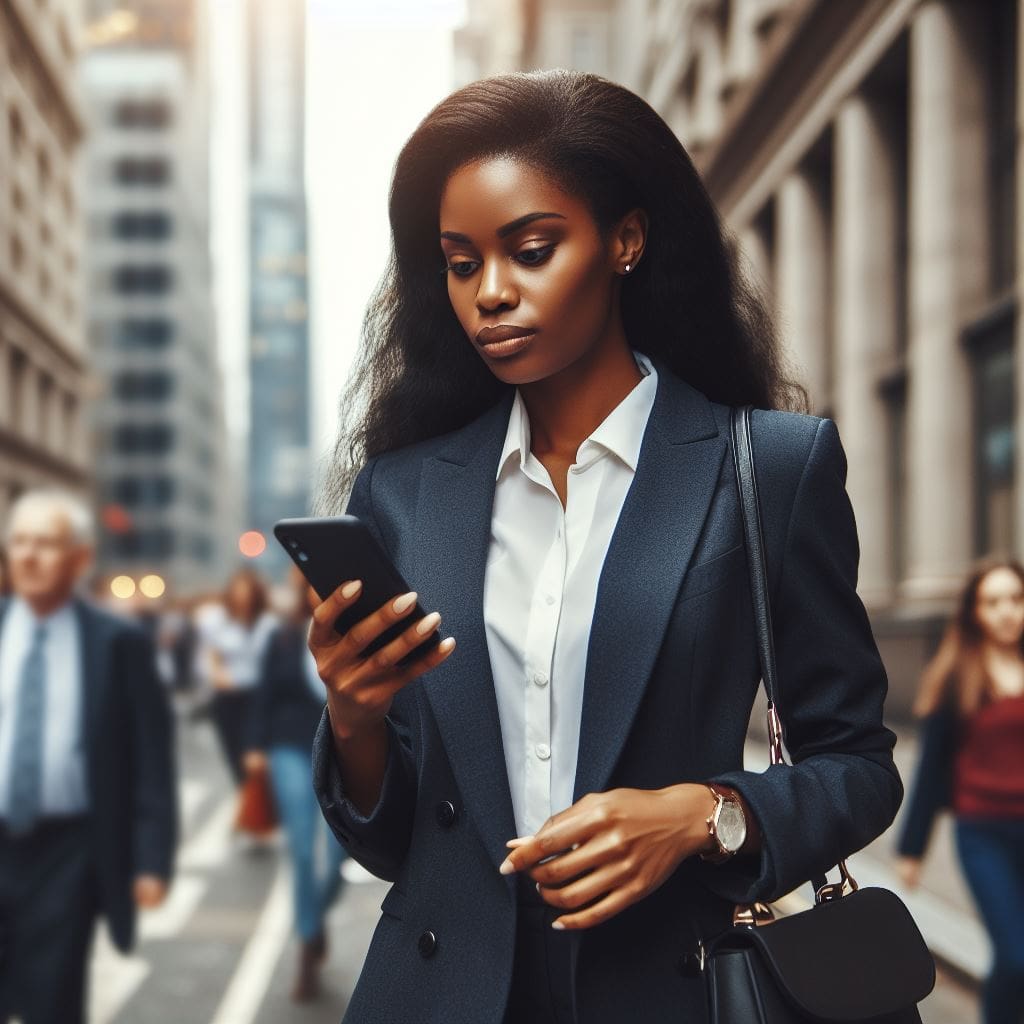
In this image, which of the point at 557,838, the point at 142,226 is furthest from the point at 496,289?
the point at 142,226

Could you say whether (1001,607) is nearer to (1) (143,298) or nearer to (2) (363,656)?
(2) (363,656)

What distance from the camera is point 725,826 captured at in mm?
1866

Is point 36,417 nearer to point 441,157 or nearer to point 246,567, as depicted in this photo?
point 246,567

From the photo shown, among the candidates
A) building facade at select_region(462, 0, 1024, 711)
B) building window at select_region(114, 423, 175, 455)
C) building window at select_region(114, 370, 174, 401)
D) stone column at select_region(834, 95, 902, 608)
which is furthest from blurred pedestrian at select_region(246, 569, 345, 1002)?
building window at select_region(114, 370, 174, 401)

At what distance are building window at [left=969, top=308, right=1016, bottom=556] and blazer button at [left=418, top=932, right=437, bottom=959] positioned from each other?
14.3 meters

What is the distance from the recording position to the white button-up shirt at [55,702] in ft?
17.0

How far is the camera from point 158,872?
537cm

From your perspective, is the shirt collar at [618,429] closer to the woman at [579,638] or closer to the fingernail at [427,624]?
the woman at [579,638]

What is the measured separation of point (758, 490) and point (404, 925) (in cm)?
82

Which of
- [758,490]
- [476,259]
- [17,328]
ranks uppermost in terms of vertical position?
[17,328]

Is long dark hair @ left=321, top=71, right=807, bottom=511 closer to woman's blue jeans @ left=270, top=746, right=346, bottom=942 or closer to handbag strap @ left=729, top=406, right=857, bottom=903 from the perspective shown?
handbag strap @ left=729, top=406, right=857, bottom=903

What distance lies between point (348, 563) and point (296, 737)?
262 inches

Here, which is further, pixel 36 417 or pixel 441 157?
pixel 36 417

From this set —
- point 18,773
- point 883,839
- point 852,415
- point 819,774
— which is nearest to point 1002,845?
point 18,773
